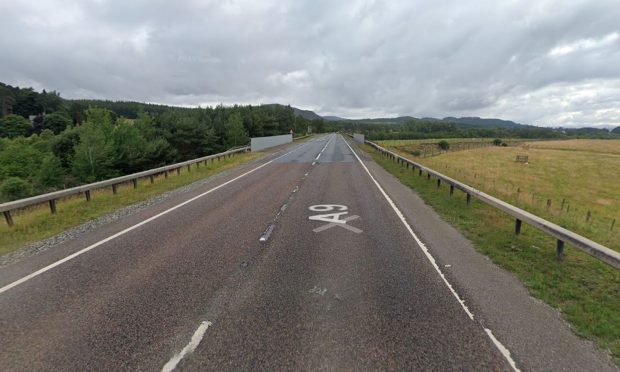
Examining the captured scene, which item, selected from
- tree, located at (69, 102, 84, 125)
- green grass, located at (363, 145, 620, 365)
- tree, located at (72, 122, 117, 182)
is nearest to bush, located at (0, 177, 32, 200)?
tree, located at (72, 122, 117, 182)

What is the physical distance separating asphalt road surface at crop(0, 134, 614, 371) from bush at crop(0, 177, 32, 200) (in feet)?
103

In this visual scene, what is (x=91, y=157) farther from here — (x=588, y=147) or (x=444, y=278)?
(x=588, y=147)

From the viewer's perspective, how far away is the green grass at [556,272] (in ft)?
13.0

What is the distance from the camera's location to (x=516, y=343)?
3553 mm

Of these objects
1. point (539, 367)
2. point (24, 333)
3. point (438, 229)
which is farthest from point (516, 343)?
point (24, 333)

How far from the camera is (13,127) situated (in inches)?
3489

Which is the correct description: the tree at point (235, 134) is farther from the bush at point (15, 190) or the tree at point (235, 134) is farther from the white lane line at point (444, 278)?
the white lane line at point (444, 278)

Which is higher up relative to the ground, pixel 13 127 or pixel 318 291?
pixel 13 127

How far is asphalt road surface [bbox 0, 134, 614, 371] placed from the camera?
3.31m

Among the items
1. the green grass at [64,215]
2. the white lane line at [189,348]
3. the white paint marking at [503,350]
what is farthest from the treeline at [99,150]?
the white paint marking at [503,350]

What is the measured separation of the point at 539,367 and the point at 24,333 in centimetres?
573

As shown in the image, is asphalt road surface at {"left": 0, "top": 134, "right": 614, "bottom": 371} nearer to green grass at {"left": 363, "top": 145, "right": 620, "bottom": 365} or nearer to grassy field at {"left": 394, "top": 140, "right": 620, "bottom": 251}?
green grass at {"left": 363, "top": 145, "right": 620, "bottom": 365}

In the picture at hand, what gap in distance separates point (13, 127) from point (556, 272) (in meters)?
122

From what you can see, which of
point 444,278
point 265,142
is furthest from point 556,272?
point 265,142
